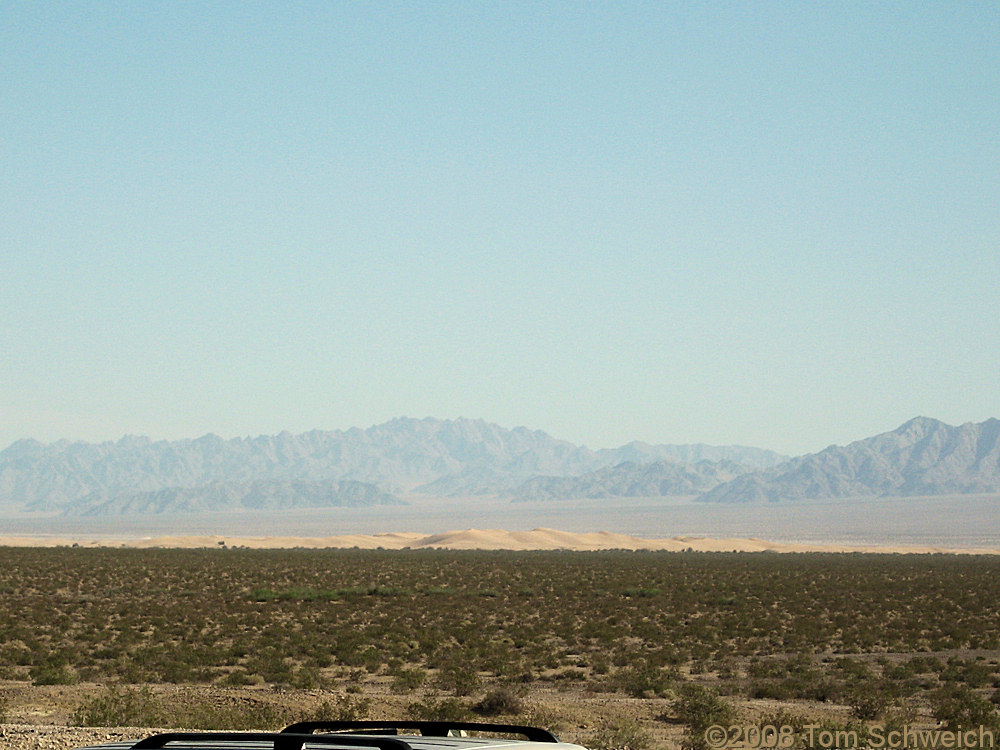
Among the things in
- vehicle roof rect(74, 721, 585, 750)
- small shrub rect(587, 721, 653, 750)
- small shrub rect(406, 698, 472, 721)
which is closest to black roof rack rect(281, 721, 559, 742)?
vehicle roof rect(74, 721, 585, 750)

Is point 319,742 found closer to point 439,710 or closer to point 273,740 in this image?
point 273,740

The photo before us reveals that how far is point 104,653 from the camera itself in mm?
24344

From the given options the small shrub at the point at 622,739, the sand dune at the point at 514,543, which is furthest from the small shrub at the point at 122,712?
the sand dune at the point at 514,543

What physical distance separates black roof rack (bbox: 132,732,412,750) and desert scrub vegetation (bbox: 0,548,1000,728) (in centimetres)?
1272

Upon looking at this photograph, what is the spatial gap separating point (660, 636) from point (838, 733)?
15.9 meters

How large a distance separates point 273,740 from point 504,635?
26170mm

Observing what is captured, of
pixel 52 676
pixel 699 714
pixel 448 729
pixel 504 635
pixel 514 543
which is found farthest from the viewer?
pixel 514 543

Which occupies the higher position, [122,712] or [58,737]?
[58,737]

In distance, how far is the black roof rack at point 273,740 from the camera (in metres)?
3.56

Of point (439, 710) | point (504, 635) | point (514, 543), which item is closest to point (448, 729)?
point (439, 710)

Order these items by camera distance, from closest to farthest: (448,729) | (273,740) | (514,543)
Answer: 1. (273,740)
2. (448,729)
3. (514,543)

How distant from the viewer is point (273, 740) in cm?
369

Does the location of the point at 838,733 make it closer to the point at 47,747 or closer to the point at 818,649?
the point at 47,747

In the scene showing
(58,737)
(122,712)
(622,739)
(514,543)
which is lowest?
(514,543)
